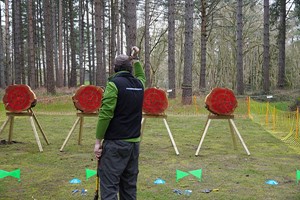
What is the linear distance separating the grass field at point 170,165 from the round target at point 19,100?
31.2 inches

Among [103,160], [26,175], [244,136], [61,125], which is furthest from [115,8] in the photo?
[103,160]

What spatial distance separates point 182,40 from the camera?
30281mm

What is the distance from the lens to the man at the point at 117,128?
3.02 metres

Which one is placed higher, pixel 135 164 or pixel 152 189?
pixel 135 164

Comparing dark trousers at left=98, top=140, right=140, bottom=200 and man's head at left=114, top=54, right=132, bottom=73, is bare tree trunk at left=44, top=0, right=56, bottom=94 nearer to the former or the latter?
man's head at left=114, top=54, right=132, bottom=73

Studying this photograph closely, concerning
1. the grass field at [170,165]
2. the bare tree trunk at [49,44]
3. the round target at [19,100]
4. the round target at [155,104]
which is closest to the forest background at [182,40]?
the bare tree trunk at [49,44]

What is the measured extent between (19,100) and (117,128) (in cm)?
395

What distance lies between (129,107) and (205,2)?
1690 cm

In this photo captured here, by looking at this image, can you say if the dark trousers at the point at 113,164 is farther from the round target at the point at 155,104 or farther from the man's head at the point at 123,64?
the round target at the point at 155,104

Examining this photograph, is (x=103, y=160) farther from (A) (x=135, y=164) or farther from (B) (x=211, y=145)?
(B) (x=211, y=145)

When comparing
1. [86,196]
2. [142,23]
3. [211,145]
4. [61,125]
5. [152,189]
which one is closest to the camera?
[86,196]

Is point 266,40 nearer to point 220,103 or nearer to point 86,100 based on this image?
point 220,103

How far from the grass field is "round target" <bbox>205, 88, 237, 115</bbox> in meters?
0.76

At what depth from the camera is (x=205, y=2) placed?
18797 millimetres
